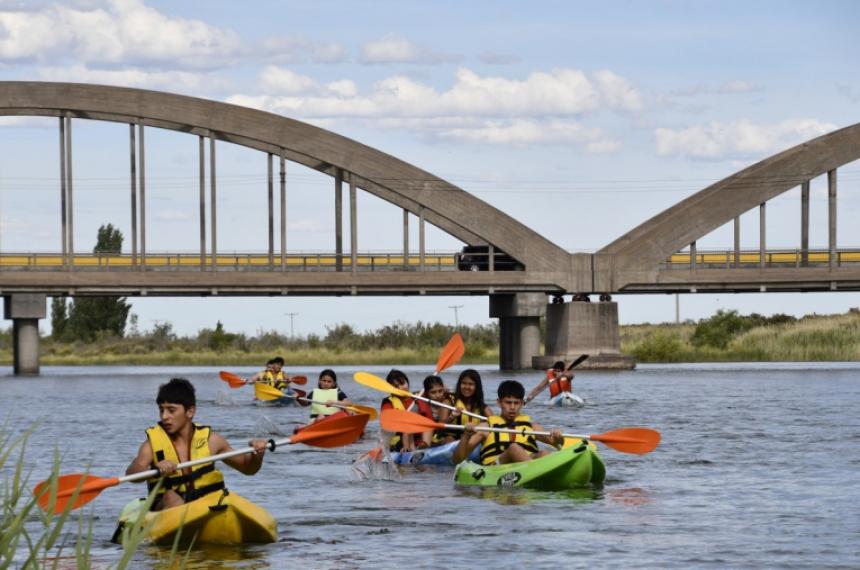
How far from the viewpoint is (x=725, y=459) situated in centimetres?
2466

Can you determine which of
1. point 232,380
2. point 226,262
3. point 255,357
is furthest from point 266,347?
point 232,380

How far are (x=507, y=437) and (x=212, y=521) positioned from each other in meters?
6.10

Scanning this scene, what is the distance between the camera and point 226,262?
70188 mm

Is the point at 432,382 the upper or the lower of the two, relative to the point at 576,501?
upper

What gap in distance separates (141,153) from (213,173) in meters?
3.33

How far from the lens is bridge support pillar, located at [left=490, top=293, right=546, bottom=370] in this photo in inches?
2714

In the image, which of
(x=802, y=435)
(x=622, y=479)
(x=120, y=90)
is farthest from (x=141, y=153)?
(x=622, y=479)

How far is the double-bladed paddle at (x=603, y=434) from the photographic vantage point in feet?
60.0

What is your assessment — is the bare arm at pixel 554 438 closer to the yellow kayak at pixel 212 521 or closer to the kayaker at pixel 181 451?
the yellow kayak at pixel 212 521

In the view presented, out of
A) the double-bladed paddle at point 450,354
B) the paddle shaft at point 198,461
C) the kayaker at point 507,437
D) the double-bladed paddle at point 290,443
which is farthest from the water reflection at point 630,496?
the double-bladed paddle at point 450,354

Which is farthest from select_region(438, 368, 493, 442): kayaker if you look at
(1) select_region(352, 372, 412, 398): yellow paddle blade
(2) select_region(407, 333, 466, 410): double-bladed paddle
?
(2) select_region(407, 333, 466, 410): double-bladed paddle

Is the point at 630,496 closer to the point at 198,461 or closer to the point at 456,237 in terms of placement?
the point at 198,461

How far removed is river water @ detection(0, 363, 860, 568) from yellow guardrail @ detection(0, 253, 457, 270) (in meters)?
31.8

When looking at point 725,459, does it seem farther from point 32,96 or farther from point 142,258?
point 32,96
